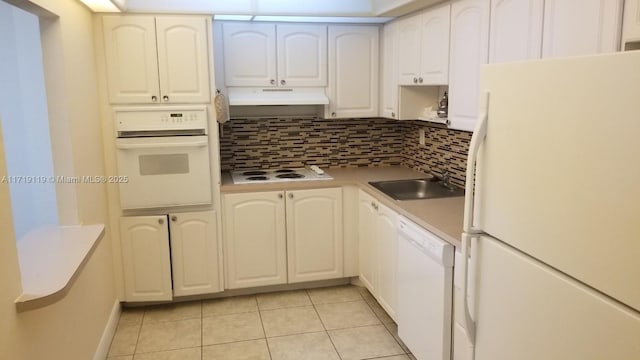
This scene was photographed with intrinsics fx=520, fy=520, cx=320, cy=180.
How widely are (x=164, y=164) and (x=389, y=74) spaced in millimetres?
1725

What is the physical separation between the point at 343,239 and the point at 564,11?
226 cm

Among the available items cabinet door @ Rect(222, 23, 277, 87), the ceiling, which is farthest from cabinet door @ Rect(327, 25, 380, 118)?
cabinet door @ Rect(222, 23, 277, 87)

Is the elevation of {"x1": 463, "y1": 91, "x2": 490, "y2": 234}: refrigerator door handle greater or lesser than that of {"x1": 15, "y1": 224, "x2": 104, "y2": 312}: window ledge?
greater

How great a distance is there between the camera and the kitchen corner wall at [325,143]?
4059mm

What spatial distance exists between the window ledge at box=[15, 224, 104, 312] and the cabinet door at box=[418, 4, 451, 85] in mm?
2081

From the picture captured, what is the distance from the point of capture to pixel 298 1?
3.56m

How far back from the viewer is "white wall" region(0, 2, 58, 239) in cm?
263

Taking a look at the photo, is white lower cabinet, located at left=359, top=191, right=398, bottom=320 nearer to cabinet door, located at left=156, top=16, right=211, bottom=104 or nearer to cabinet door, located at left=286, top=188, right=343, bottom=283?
cabinet door, located at left=286, top=188, right=343, bottom=283

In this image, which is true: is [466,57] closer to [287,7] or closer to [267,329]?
[287,7]

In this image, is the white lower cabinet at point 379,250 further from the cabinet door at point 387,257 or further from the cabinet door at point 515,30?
the cabinet door at point 515,30

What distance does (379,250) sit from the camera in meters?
3.38

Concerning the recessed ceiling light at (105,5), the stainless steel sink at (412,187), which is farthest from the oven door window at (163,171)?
the stainless steel sink at (412,187)

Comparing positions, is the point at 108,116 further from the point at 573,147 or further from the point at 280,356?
the point at 573,147

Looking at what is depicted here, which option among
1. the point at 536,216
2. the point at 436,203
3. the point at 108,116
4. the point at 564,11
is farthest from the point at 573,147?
the point at 108,116
